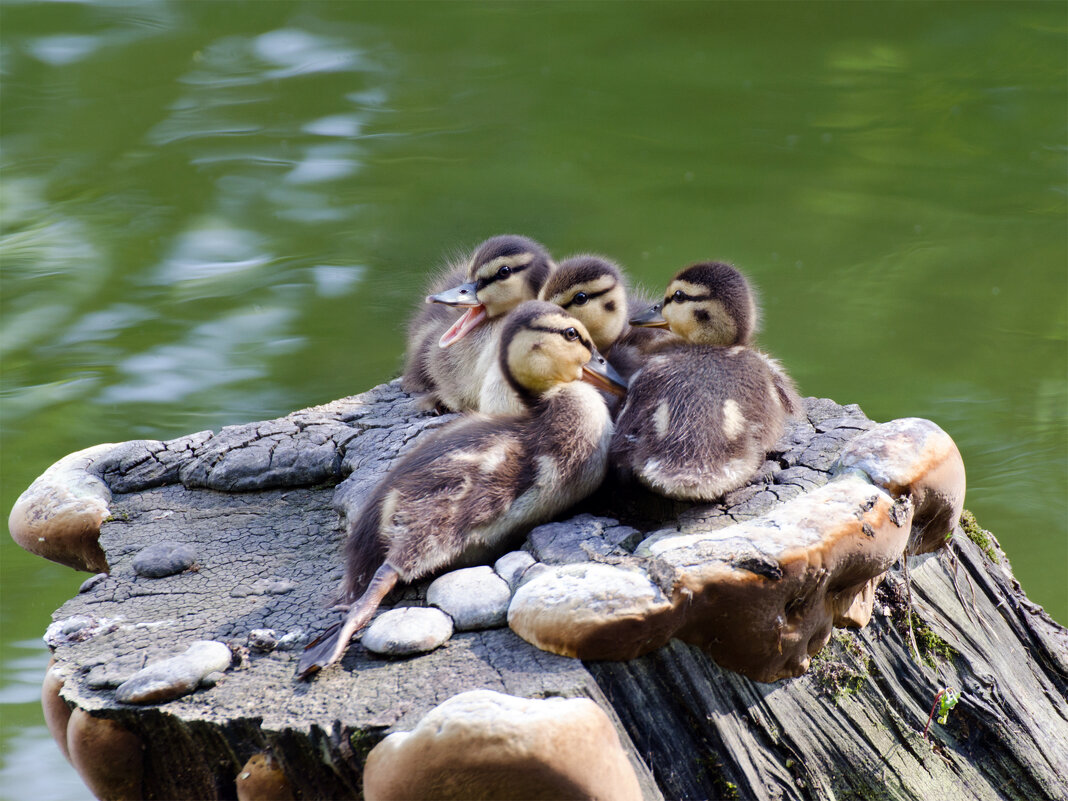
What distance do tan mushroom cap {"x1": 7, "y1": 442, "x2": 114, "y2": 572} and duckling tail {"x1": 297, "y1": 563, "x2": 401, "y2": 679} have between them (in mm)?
933

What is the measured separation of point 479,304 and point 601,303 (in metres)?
0.40

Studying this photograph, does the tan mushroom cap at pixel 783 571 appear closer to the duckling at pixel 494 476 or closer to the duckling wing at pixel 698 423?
the duckling wing at pixel 698 423

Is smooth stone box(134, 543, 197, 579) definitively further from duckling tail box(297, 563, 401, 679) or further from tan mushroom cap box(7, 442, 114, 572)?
duckling tail box(297, 563, 401, 679)

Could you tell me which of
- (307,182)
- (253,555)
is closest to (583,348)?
(253,555)

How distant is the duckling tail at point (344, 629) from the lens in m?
2.01

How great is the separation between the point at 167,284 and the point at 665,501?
3.97 meters

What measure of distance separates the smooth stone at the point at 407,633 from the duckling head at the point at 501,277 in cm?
105

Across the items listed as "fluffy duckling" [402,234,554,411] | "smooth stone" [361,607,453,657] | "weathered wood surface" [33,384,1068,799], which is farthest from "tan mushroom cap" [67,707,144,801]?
"fluffy duckling" [402,234,554,411]

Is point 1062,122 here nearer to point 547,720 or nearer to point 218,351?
point 218,351

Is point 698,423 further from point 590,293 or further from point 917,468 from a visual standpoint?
point 590,293

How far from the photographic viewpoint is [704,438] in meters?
2.35

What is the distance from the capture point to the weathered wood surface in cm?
195

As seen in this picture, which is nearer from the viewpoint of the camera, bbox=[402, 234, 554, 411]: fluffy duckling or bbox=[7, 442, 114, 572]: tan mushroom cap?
bbox=[7, 442, 114, 572]: tan mushroom cap

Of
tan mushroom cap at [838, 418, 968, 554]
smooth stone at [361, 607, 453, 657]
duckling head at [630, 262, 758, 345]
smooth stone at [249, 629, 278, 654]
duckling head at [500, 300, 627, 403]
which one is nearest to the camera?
smooth stone at [361, 607, 453, 657]
